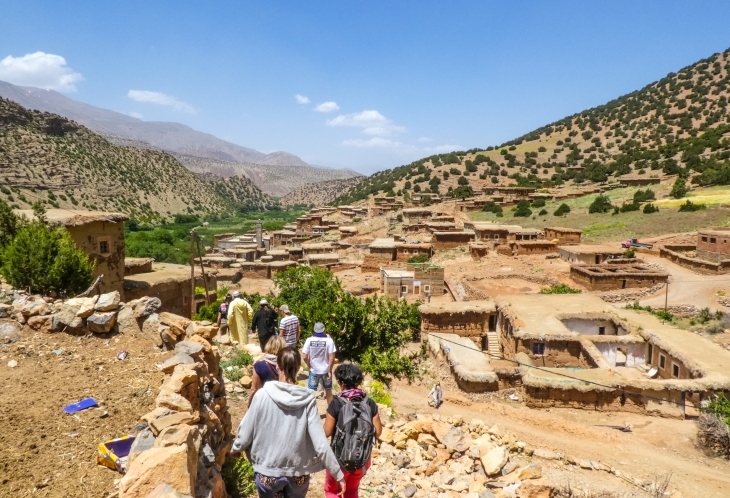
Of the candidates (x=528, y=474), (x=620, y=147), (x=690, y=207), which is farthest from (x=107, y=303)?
(x=620, y=147)

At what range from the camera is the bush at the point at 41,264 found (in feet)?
35.6

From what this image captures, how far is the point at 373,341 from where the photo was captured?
12781mm

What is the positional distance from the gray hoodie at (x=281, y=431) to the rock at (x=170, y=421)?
746mm

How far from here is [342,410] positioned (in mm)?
3951

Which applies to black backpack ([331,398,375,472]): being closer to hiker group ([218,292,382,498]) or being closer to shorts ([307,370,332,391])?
hiker group ([218,292,382,498])

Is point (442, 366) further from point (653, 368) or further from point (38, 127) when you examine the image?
point (38, 127)

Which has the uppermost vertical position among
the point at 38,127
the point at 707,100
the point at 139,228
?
the point at 707,100

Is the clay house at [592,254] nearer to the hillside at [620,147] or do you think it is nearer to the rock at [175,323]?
the rock at [175,323]

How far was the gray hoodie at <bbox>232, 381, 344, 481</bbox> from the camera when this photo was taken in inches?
132

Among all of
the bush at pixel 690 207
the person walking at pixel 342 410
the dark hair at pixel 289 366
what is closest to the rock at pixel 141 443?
the dark hair at pixel 289 366

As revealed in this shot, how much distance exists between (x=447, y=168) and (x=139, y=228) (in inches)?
1982

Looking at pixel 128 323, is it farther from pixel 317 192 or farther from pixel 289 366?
pixel 317 192

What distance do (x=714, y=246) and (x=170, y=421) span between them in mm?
27402

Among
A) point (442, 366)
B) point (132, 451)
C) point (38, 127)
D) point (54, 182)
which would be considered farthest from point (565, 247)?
point (38, 127)
